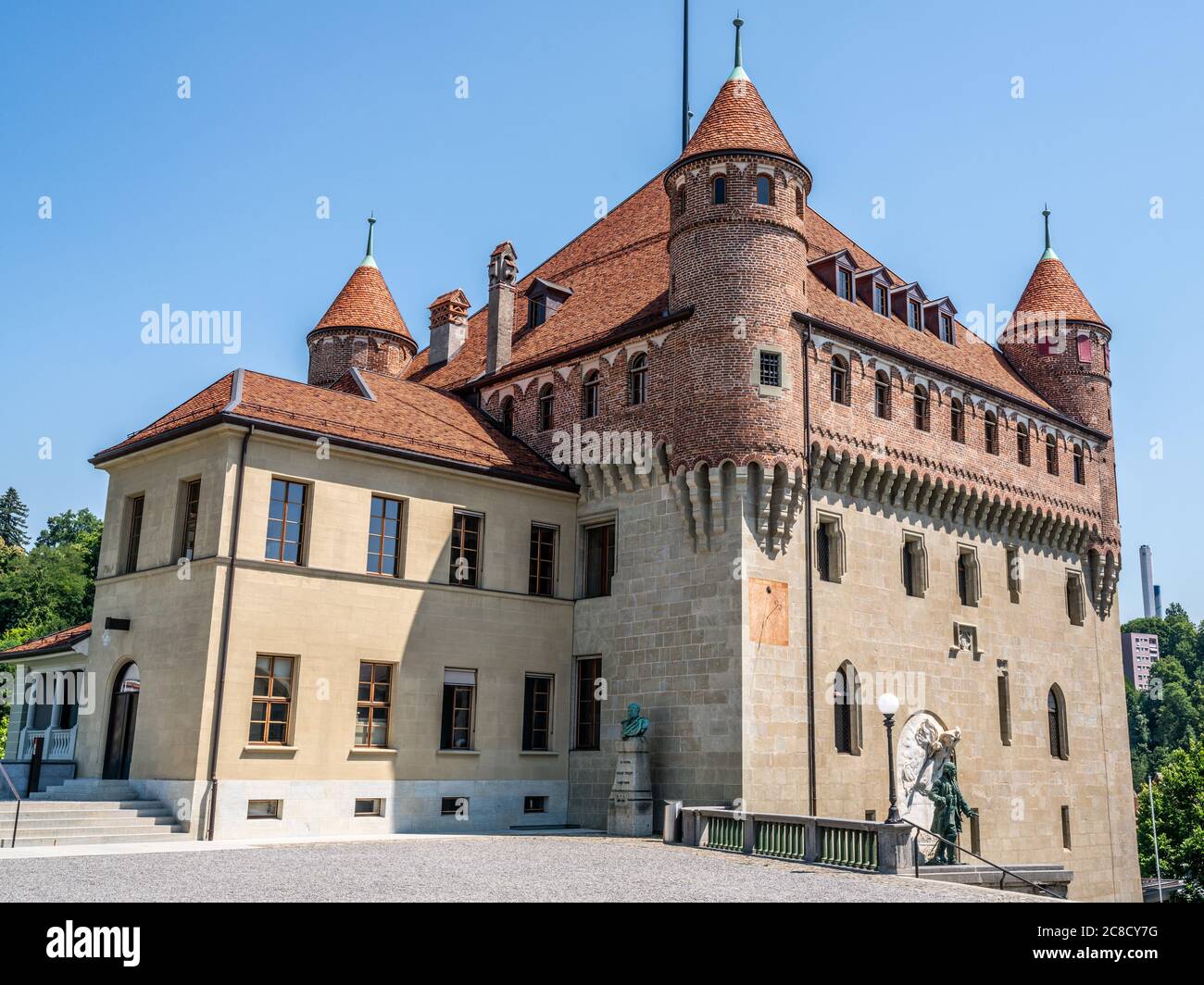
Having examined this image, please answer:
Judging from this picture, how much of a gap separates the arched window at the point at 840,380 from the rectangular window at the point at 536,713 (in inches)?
414

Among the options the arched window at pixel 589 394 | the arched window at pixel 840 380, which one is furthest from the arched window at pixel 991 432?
the arched window at pixel 589 394

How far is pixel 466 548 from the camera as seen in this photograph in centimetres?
2900

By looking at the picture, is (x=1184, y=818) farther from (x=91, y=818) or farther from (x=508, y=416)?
(x=91, y=818)

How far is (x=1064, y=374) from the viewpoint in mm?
38719

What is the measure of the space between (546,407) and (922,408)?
10557mm

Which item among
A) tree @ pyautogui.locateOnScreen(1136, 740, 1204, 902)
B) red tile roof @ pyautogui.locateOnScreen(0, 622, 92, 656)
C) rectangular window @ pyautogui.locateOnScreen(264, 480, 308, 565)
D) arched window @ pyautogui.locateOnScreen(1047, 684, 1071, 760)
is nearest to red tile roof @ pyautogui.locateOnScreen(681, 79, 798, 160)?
rectangular window @ pyautogui.locateOnScreen(264, 480, 308, 565)

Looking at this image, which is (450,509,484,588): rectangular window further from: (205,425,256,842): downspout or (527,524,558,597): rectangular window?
(205,425,256,842): downspout

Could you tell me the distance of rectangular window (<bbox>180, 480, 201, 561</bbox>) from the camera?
2575 centimetres

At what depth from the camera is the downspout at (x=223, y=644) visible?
23134 millimetres

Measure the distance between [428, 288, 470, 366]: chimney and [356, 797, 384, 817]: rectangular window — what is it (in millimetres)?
17609

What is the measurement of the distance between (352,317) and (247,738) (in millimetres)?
20631

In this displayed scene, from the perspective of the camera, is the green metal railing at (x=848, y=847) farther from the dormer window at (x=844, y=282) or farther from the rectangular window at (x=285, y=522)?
the dormer window at (x=844, y=282)

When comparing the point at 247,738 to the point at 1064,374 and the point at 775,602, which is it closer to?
the point at 775,602

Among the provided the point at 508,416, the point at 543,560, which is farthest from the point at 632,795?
the point at 508,416
